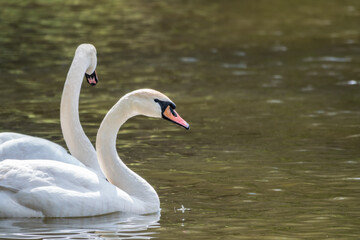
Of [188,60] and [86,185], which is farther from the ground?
[188,60]

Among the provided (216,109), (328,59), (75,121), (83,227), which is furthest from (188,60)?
(83,227)

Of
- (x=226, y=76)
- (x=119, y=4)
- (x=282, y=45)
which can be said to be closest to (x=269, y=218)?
(x=226, y=76)

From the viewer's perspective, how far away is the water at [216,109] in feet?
29.6

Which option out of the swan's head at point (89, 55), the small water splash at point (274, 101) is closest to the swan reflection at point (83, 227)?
the swan's head at point (89, 55)

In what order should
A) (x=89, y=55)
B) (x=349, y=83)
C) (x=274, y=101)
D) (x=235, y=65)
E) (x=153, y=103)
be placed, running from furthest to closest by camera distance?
(x=235, y=65)
(x=349, y=83)
(x=274, y=101)
(x=89, y=55)
(x=153, y=103)

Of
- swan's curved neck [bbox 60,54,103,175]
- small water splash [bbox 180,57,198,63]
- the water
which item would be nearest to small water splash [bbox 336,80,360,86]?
the water

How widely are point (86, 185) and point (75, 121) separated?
138 cm

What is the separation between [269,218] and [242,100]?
764cm

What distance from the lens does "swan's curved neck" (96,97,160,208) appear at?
9.32 m

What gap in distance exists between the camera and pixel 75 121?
1002 centimetres

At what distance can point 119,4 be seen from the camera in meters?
35.9

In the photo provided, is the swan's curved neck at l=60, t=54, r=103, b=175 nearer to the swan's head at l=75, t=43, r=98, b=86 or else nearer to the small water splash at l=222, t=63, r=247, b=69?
the swan's head at l=75, t=43, r=98, b=86

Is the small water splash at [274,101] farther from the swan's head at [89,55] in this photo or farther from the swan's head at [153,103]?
the swan's head at [153,103]

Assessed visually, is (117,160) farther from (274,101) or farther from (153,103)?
(274,101)
